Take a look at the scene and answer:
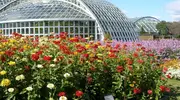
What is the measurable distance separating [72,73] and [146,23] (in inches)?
2490

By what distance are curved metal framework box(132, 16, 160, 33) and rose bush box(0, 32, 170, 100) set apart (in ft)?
182

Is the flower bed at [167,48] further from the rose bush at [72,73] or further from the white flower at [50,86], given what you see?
the white flower at [50,86]

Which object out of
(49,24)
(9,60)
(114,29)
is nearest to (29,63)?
(9,60)

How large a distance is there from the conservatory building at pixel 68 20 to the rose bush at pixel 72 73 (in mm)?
23473

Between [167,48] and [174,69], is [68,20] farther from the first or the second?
[174,69]

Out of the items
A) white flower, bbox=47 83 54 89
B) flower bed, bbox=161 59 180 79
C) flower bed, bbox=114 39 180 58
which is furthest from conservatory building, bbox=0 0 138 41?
white flower, bbox=47 83 54 89

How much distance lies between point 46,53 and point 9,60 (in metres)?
0.78

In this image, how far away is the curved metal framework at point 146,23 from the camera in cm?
6338

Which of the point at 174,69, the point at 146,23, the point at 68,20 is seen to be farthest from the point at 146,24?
the point at 174,69

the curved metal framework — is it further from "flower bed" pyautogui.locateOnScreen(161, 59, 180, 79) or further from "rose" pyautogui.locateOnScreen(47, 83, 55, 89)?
"rose" pyautogui.locateOnScreen(47, 83, 55, 89)

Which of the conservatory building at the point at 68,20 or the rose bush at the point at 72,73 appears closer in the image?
the rose bush at the point at 72,73

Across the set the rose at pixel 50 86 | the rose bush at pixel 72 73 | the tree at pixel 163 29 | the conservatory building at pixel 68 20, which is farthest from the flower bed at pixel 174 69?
the tree at pixel 163 29

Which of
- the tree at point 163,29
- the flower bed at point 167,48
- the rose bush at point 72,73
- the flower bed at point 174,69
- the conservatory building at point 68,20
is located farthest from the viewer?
→ the tree at point 163,29

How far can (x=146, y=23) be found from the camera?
67.7 m
